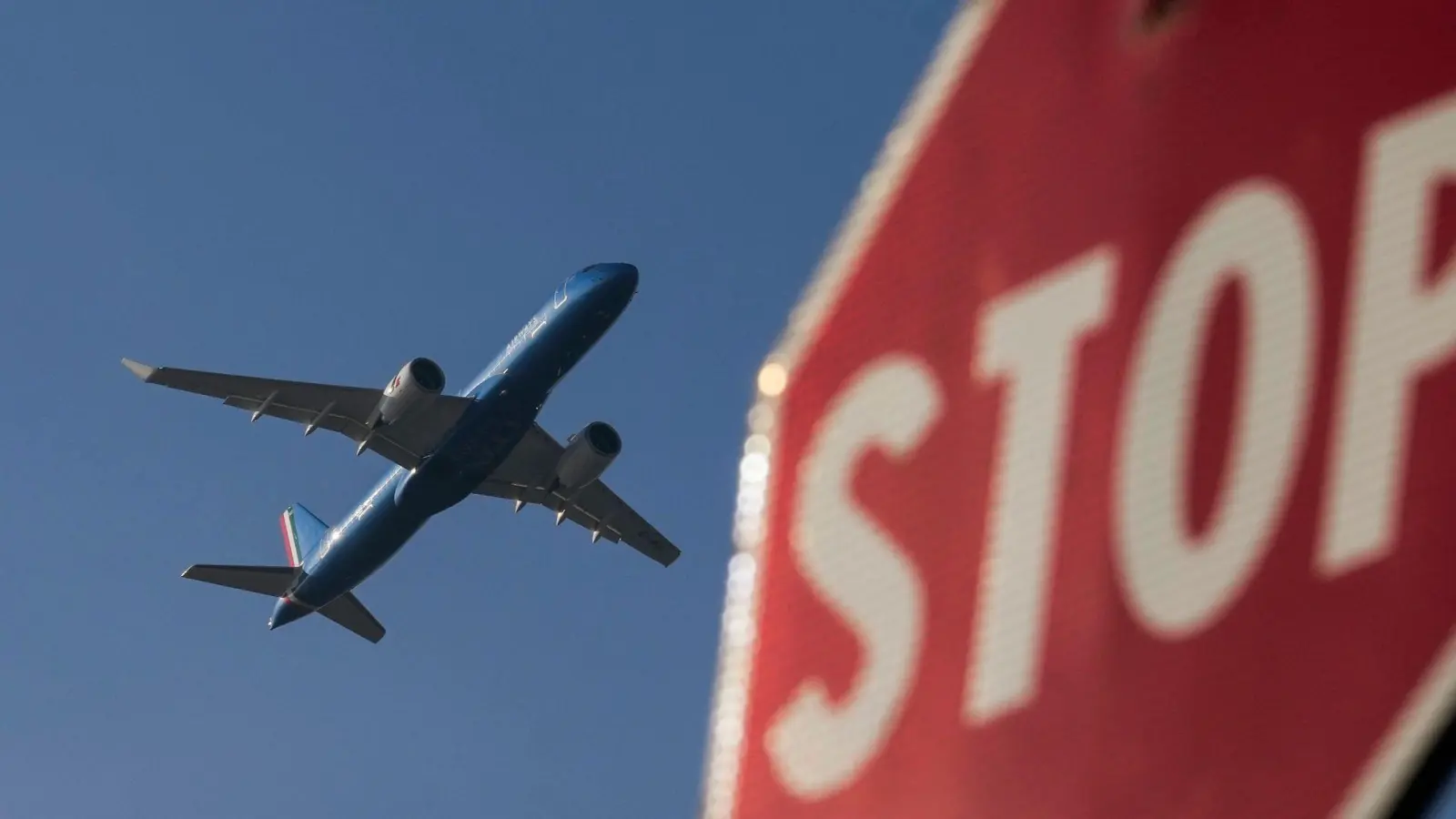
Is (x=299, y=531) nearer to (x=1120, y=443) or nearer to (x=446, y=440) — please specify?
(x=446, y=440)

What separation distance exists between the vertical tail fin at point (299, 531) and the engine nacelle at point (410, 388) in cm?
1574

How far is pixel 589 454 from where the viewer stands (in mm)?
Answer: 40969

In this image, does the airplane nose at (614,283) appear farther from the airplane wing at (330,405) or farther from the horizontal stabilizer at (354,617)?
the horizontal stabilizer at (354,617)

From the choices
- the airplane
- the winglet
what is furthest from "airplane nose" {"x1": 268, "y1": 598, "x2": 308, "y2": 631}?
the winglet

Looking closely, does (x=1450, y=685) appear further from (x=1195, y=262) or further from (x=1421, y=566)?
(x=1195, y=262)

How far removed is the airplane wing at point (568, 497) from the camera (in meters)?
43.6

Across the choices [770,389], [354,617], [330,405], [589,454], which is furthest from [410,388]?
[770,389]

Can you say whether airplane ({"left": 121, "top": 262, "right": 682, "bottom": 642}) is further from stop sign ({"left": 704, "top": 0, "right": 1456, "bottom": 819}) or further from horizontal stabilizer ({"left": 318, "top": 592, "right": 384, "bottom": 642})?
stop sign ({"left": 704, "top": 0, "right": 1456, "bottom": 819})

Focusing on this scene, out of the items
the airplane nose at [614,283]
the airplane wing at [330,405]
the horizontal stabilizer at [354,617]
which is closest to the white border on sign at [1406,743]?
the airplane nose at [614,283]

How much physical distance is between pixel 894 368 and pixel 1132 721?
2.28 feet

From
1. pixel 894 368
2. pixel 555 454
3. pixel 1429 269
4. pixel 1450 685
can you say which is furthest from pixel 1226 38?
pixel 555 454

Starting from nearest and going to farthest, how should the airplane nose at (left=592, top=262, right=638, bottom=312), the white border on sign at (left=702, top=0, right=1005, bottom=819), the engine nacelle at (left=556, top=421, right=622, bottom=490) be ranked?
the white border on sign at (left=702, top=0, right=1005, bottom=819)
the airplane nose at (left=592, top=262, right=638, bottom=312)
the engine nacelle at (left=556, top=421, right=622, bottom=490)

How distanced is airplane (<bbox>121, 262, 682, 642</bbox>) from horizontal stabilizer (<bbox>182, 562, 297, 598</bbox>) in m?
0.03

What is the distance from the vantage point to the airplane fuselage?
35.4 m
